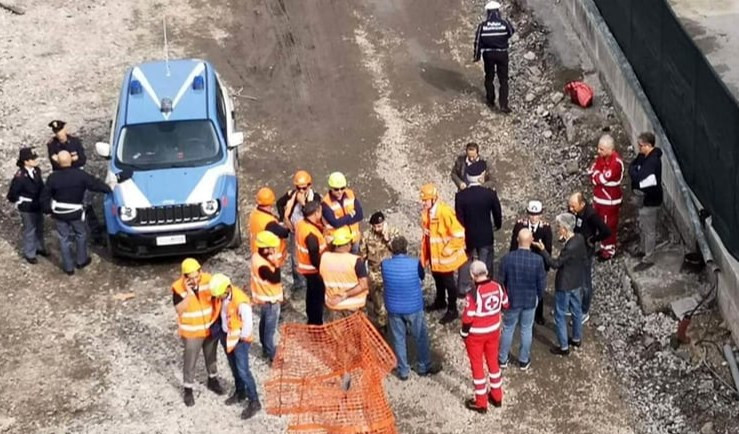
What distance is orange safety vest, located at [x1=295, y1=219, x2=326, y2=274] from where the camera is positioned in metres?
13.0

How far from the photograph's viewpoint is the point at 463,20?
2161 cm

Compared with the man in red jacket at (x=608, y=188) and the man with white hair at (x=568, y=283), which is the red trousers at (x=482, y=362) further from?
the man in red jacket at (x=608, y=188)

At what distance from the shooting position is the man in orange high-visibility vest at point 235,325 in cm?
1165

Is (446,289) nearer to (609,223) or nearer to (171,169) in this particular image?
(609,223)

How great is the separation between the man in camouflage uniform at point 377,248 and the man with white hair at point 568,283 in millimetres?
1672

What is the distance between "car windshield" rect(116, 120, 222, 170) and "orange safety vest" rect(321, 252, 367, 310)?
372cm

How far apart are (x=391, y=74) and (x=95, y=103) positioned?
5.00 m

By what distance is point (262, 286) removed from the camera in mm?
12539

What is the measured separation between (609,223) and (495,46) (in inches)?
187

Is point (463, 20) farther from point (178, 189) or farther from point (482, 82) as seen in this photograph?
A: point (178, 189)

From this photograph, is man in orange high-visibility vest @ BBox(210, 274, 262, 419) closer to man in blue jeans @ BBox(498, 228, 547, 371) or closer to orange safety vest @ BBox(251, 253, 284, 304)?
orange safety vest @ BBox(251, 253, 284, 304)

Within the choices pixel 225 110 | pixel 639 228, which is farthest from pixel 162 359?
pixel 639 228

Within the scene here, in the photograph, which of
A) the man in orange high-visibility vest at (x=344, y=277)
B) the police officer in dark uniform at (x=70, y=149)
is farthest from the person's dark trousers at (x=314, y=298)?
the police officer in dark uniform at (x=70, y=149)

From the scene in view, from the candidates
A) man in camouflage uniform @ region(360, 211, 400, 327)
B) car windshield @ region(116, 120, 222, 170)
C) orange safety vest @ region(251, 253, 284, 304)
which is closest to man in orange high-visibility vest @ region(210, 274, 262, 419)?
orange safety vest @ region(251, 253, 284, 304)
